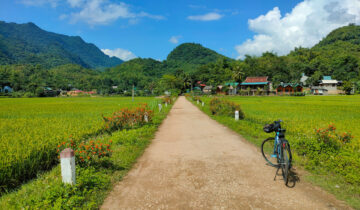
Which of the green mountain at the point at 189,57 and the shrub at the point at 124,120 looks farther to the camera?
the green mountain at the point at 189,57

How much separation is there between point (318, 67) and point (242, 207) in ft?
303

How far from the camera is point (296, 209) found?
326 centimetres

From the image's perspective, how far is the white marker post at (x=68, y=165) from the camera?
3512 millimetres

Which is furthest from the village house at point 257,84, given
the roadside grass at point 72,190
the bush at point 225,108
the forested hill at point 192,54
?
the forested hill at point 192,54

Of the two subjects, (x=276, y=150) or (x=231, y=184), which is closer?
(x=231, y=184)

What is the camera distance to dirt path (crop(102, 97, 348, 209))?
3412 millimetres

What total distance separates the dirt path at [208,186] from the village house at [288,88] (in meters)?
63.7

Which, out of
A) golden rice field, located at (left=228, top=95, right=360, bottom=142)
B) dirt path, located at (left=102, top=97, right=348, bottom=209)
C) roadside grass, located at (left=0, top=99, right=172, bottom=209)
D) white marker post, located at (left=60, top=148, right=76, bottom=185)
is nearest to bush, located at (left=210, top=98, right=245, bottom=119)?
golden rice field, located at (left=228, top=95, right=360, bottom=142)

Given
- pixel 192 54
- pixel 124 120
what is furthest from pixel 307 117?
pixel 192 54

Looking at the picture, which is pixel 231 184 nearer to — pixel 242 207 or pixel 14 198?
pixel 242 207

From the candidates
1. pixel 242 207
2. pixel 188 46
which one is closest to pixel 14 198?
pixel 242 207

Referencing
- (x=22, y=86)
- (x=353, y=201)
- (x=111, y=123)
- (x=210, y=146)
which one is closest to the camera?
(x=353, y=201)

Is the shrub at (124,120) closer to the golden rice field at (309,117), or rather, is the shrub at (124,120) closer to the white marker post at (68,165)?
the white marker post at (68,165)

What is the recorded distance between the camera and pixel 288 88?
6262 centimetres
